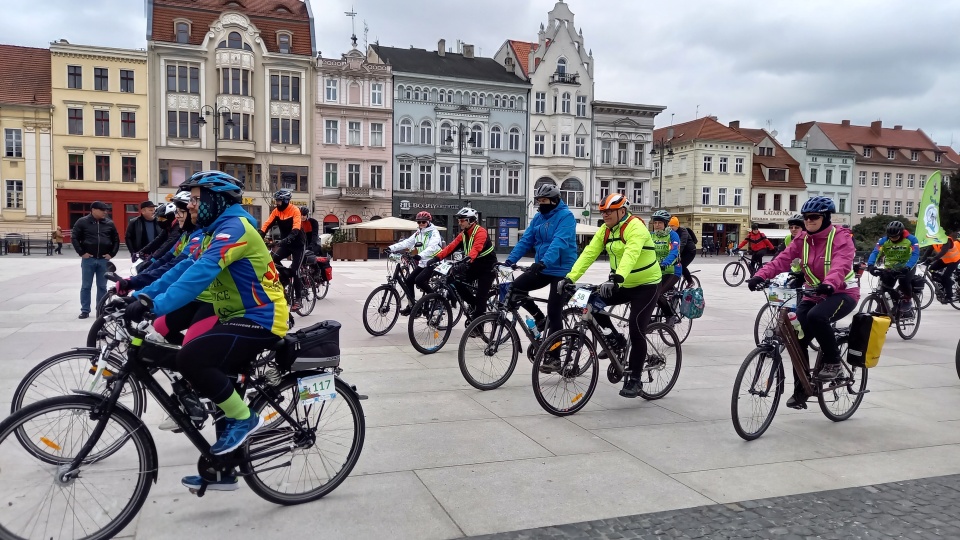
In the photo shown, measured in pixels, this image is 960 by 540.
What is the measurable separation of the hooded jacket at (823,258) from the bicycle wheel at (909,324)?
226 inches

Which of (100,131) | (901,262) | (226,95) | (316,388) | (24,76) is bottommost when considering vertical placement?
(316,388)

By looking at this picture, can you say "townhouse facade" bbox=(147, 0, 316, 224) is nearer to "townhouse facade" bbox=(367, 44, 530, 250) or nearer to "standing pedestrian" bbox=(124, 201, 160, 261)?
"townhouse facade" bbox=(367, 44, 530, 250)

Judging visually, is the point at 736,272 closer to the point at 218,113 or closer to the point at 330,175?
the point at 330,175

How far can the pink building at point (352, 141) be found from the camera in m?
48.2

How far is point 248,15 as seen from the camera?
46.5 m

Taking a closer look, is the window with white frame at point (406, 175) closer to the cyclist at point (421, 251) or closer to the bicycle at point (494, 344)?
the cyclist at point (421, 251)

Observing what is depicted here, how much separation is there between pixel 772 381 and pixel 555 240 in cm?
256

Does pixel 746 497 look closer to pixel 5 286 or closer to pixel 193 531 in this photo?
pixel 193 531

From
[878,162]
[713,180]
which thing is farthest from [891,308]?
[878,162]

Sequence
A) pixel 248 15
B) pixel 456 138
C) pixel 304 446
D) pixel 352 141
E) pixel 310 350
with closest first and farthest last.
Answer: pixel 310 350 → pixel 304 446 → pixel 248 15 → pixel 352 141 → pixel 456 138

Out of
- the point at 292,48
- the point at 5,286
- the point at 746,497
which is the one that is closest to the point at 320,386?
the point at 746,497

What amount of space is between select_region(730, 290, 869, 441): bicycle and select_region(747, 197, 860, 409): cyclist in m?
0.10

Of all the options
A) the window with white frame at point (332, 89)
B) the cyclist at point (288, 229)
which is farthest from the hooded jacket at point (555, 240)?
the window with white frame at point (332, 89)

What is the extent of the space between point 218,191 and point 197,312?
1173mm
